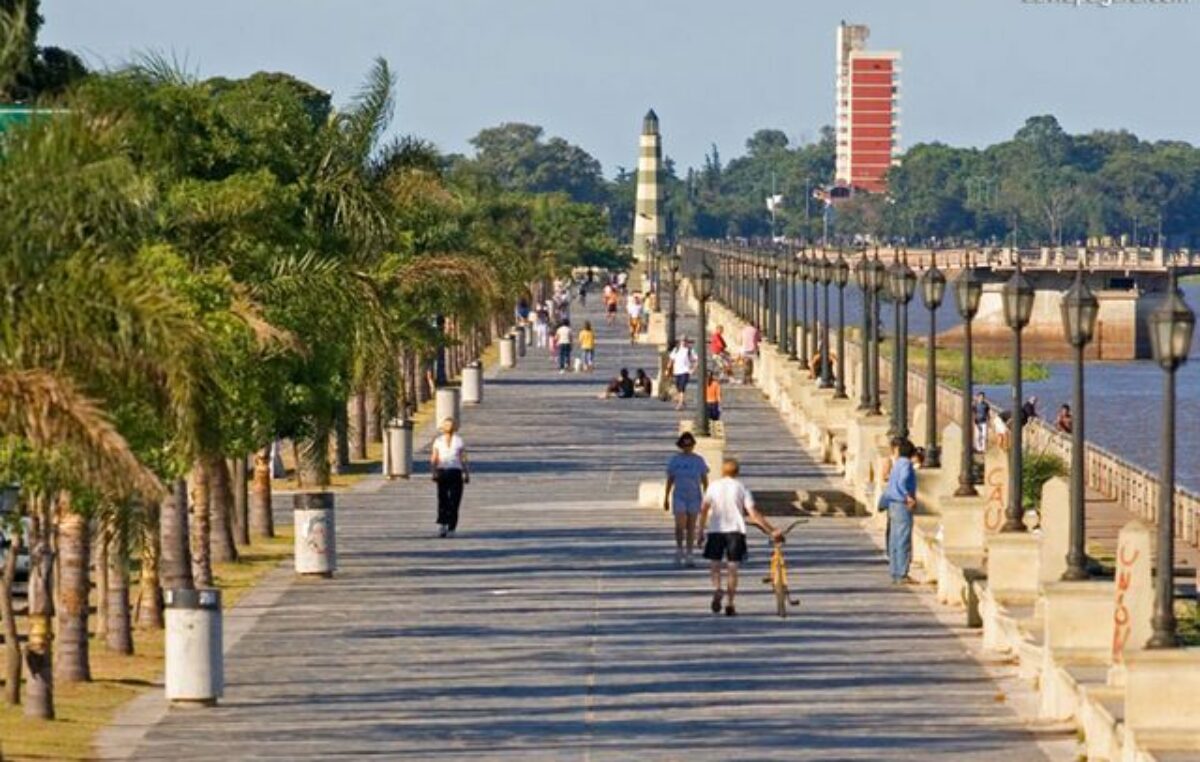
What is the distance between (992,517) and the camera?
34.3 m

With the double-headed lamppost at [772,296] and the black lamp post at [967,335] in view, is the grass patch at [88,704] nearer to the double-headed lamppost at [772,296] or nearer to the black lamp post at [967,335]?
the black lamp post at [967,335]

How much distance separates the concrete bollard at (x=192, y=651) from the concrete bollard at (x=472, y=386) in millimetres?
52394

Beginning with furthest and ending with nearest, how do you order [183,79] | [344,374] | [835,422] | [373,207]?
[835,422]
[373,207]
[344,374]
[183,79]

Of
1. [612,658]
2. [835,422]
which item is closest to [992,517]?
[612,658]

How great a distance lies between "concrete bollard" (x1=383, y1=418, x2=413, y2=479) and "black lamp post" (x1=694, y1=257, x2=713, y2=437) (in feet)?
14.7

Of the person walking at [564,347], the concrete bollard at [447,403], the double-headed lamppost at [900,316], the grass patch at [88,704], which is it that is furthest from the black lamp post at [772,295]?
the grass patch at [88,704]

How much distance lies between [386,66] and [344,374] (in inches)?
233

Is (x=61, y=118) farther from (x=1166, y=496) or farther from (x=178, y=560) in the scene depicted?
(x=178, y=560)

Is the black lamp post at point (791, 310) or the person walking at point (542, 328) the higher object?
the black lamp post at point (791, 310)

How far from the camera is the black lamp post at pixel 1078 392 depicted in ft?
87.7

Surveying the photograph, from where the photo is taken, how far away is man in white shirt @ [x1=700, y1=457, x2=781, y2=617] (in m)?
32.3

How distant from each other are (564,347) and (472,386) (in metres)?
16.1

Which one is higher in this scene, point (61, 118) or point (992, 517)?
point (61, 118)

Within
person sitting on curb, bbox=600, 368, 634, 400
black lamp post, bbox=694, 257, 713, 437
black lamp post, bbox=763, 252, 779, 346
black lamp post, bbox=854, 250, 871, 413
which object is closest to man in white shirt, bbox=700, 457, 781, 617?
black lamp post, bbox=694, 257, 713, 437
